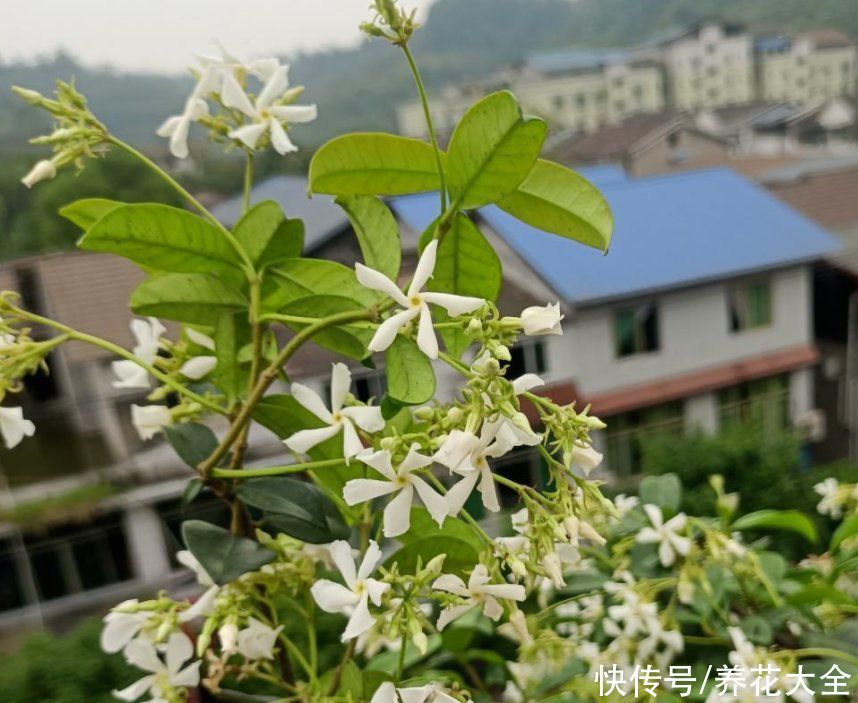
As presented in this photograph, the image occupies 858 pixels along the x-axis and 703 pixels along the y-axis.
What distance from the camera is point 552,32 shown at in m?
1.31

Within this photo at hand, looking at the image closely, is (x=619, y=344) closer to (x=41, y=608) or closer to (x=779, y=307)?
(x=779, y=307)

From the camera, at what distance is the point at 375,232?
0.31m

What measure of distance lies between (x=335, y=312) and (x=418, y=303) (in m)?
0.06

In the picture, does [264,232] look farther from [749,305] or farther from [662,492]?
[749,305]

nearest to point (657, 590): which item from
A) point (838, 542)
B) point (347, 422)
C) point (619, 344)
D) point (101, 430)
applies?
point (838, 542)

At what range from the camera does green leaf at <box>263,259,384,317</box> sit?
1.04 ft

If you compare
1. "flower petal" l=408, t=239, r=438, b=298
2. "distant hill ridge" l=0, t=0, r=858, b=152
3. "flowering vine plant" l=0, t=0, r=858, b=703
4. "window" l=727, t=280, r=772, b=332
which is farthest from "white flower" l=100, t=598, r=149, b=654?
"window" l=727, t=280, r=772, b=332

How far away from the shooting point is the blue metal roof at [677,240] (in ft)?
3.92

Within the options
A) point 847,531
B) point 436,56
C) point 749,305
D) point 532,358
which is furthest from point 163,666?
point 749,305

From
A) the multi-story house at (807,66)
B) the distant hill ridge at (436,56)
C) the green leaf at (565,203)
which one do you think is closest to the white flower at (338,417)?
the green leaf at (565,203)

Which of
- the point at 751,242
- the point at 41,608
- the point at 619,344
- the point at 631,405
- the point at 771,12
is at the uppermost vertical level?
the point at 771,12

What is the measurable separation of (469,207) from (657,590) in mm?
391

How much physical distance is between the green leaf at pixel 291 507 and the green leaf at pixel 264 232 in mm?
104

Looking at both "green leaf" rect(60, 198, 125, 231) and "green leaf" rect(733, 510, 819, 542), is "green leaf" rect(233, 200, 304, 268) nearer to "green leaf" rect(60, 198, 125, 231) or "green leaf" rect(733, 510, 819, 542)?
"green leaf" rect(60, 198, 125, 231)
